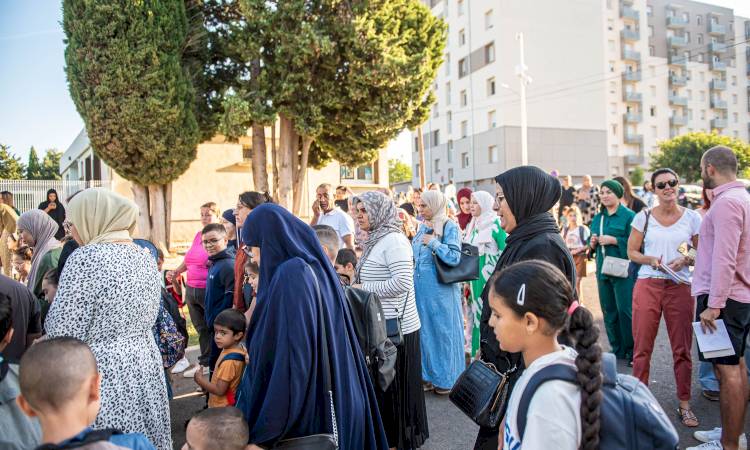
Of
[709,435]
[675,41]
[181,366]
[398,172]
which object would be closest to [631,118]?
[675,41]

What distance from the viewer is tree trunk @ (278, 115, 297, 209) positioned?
1714 centimetres

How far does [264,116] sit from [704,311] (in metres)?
13.8

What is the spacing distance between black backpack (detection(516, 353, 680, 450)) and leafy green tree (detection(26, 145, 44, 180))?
71.8m

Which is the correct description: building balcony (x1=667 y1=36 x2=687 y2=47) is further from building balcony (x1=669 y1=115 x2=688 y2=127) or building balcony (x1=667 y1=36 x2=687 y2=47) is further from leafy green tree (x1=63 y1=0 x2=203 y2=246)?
leafy green tree (x1=63 y1=0 x2=203 y2=246)

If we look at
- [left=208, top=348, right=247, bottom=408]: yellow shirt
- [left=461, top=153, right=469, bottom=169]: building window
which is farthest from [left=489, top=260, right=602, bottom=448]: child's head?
[left=461, top=153, right=469, bottom=169]: building window

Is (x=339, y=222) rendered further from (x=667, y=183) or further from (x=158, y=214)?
(x=158, y=214)

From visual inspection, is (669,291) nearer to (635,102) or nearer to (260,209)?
(260,209)

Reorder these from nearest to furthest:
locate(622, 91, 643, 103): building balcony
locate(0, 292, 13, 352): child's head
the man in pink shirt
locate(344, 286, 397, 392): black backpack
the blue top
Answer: locate(0, 292, 13, 352): child's head
locate(344, 286, 397, 392): black backpack
the man in pink shirt
the blue top
locate(622, 91, 643, 103): building balcony

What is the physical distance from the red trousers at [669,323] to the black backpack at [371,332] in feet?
8.82

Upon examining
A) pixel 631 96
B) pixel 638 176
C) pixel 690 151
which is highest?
pixel 631 96

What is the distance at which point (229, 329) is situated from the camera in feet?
12.8

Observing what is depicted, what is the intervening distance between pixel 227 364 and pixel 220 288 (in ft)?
4.02

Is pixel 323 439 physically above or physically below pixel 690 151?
below

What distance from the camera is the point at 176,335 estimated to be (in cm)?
386
